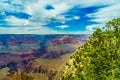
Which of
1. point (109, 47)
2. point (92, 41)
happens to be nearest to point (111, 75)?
point (109, 47)

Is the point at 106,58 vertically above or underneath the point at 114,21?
underneath

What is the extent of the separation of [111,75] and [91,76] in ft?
12.7

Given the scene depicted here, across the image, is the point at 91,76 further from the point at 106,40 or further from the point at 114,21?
the point at 114,21


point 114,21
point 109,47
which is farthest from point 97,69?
point 114,21

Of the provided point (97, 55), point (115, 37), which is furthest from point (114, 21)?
point (97, 55)

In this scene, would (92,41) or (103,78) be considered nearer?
(103,78)

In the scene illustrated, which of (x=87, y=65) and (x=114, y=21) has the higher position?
(x=114, y=21)

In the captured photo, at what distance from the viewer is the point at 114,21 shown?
4422cm

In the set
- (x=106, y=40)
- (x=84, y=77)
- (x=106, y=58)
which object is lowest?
(x=84, y=77)

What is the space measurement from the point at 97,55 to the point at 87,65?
10.2 feet

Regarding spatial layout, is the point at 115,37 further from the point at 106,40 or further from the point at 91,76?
the point at 91,76

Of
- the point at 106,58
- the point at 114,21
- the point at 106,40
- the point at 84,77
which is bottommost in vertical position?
the point at 84,77

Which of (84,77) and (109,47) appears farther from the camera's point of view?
(84,77)

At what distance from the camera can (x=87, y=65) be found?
151 feet
